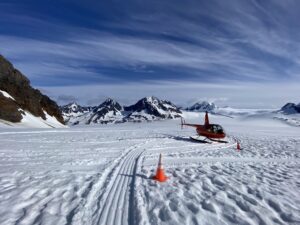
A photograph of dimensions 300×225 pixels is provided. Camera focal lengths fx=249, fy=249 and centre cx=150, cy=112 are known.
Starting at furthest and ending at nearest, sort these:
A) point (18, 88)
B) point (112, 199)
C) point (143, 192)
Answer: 1. point (18, 88)
2. point (143, 192)
3. point (112, 199)

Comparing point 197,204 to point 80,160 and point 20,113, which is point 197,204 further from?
point 20,113

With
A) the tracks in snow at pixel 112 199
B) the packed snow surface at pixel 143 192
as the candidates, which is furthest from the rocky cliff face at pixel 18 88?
the tracks in snow at pixel 112 199

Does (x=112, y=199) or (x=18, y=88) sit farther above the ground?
(x=18, y=88)

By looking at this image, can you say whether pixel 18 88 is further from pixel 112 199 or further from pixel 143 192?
pixel 112 199

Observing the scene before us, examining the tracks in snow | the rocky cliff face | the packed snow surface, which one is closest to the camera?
the tracks in snow

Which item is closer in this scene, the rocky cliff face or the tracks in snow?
the tracks in snow

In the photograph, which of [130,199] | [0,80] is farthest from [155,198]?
[0,80]

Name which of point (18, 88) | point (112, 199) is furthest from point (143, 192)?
point (18, 88)

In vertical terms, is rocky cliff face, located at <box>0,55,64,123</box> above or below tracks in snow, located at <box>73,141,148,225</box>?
above

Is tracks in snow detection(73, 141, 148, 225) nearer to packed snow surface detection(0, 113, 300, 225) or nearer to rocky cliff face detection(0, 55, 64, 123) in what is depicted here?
packed snow surface detection(0, 113, 300, 225)

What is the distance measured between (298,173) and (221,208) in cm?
783

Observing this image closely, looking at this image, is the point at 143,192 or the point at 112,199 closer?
the point at 112,199

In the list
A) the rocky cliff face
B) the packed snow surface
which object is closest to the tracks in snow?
the packed snow surface

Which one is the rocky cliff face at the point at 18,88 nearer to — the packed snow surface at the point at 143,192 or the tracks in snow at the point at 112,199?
the packed snow surface at the point at 143,192
